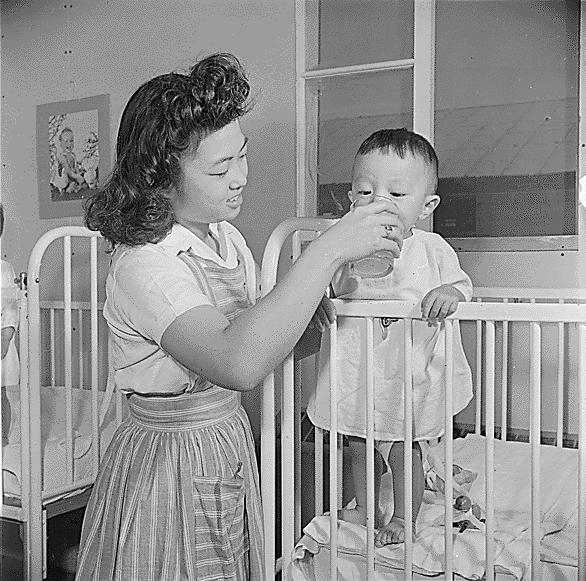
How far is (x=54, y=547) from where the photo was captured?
1383 mm

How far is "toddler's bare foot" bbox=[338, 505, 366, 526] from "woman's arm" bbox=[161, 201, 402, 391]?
290 mm

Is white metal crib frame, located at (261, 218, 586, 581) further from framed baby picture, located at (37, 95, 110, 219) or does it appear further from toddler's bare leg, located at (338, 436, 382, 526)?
framed baby picture, located at (37, 95, 110, 219)

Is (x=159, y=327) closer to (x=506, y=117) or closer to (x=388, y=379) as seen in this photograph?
Result: (x=388, y=379)

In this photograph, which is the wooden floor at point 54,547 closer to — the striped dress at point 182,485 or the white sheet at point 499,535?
the striped dress at point 182,485

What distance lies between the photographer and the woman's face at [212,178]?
0.89 meters

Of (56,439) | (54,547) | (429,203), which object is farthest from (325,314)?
(54,547)

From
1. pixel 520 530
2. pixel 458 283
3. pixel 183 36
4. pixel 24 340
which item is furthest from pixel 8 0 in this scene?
pixel 520 530

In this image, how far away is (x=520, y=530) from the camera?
36.3 inches

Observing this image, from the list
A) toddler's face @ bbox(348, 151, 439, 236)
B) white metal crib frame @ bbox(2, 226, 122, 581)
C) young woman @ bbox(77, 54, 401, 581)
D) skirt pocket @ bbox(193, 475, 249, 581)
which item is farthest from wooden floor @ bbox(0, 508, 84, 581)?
toddler's face @ bbox(348, 151, 439, 236)

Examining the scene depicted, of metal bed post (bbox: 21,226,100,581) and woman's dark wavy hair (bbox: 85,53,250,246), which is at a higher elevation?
woman's dark wavy hair (bbox: 85,53,250,246)

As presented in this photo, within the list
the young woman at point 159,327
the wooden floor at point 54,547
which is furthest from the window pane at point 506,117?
the wooden floor at point 54,547

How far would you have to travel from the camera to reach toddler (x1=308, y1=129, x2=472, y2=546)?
3.08 feet

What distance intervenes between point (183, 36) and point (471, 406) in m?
0.85

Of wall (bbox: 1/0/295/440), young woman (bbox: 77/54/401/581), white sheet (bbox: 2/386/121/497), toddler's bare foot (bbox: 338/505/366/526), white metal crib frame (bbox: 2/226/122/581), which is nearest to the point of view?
young woman (bbox: 77/54/401/581)
